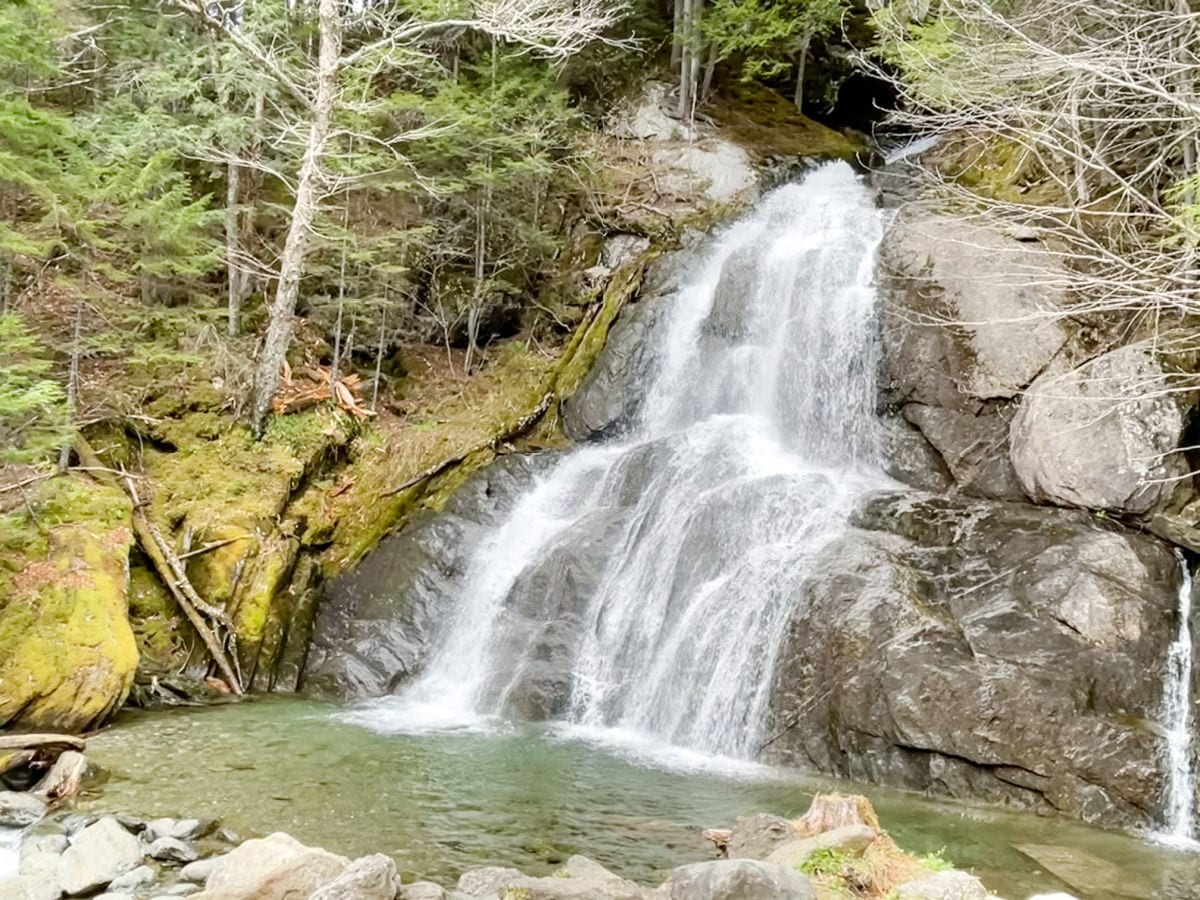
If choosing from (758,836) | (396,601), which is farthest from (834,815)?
(396,601)

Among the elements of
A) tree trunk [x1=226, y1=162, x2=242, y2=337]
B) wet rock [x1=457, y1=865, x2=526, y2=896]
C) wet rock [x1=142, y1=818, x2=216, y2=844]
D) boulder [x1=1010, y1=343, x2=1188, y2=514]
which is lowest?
wet rock [x1=142, y1=818, x2=216, y2=844]

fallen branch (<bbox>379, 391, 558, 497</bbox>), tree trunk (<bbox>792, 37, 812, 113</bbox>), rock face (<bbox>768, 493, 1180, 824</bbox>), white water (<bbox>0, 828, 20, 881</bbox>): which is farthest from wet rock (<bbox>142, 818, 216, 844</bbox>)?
tree trunk (<bbox>792, 37, 812, 113</bbox>)

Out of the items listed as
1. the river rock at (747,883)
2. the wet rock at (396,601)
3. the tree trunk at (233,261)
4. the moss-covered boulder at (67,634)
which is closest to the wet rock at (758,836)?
the river rock at (747,883)

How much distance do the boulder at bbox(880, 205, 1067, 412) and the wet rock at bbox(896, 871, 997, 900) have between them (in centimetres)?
727

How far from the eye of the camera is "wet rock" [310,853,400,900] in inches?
174

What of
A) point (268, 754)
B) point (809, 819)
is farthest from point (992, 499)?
point (268, 754)

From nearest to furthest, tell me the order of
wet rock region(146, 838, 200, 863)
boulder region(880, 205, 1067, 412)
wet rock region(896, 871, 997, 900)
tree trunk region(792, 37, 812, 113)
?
wet rock region(896, 871, 997, 900), wet rock region(146, 838, 200, 863), boulder region(880, 205, 1067, 412), tree trunk region(792, 37, 812, 113)

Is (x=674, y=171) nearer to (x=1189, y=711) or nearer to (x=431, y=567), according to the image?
(x=431, y=567)

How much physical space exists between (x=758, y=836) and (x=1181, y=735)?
4.20 m

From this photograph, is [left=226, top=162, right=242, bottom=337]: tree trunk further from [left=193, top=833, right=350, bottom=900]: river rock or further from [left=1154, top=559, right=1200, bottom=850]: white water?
[left=1154, top=559, right=1200, bottom=850]: white water

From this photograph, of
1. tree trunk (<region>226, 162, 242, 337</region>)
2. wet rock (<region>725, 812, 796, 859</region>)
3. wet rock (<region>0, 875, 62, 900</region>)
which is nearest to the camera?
wet rock (<region>0, 875, 62, 900</region>)

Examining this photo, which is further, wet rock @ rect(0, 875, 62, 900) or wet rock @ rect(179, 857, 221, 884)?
wet rock @ rect(179, 857, 221, 884)

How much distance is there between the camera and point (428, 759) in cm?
807

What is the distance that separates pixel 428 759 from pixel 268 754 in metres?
1.46
